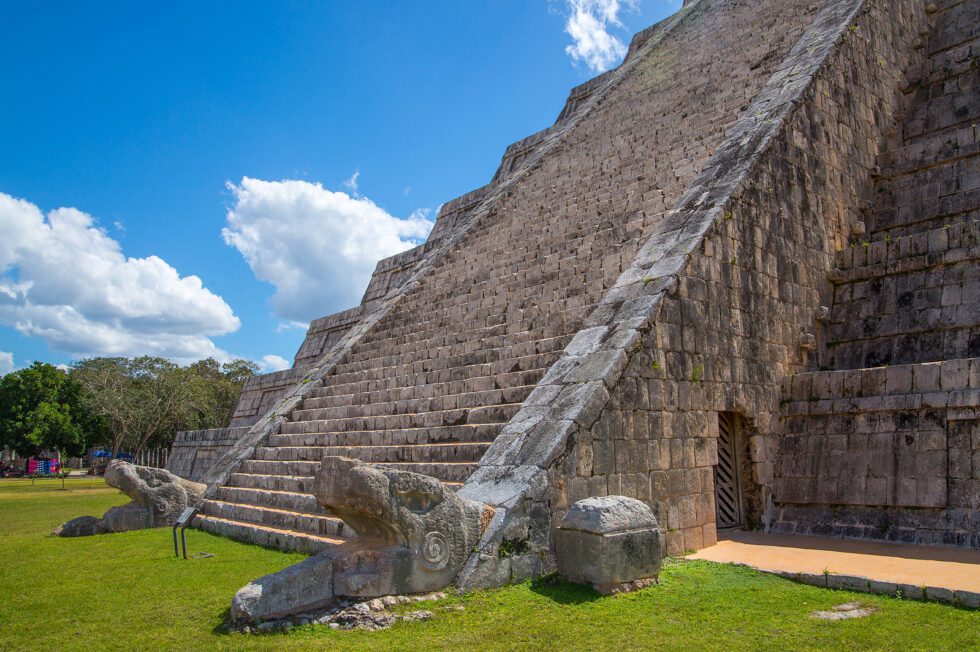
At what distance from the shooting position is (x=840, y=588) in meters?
5.39

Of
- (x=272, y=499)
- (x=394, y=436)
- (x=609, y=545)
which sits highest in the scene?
(x=394, y=436)

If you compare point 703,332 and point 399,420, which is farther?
point 399,420

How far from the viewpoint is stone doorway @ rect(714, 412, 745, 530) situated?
26.3ft

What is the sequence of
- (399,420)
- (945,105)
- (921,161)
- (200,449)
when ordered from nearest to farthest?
(399,420) < (921,161) < (945,105) < (200,449)

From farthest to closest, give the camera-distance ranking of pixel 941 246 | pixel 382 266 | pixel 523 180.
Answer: pixel 382 266
pixel 523 180
pixel 941 246

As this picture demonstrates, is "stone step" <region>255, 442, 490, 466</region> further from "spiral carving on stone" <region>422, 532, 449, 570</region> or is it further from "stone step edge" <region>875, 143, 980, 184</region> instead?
"stone step edge" <region>875, 143, 980, 184</region>

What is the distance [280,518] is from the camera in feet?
26.5

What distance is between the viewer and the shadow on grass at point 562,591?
5056mm

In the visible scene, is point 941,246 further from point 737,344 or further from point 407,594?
point 407,594

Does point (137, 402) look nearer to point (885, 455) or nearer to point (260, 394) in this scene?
point (260, 394)

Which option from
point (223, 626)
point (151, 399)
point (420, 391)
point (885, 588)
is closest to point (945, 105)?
point (885, 588)

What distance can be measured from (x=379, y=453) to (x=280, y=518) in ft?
4.32

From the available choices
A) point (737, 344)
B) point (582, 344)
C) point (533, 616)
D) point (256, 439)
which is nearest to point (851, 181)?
point (737, 344)

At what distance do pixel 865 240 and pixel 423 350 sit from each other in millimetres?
6379
